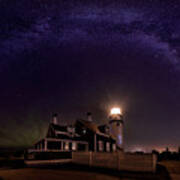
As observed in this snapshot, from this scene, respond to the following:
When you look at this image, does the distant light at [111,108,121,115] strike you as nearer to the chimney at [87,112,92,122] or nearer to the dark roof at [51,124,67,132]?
the chimney at [87,112,92,122]

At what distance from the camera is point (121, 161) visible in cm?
1542

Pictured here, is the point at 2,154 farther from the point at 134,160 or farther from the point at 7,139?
the point at 7,139

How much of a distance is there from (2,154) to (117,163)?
19.4m

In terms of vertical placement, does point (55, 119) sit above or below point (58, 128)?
above

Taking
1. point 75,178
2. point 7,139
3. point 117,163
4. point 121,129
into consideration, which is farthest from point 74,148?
point 7,139

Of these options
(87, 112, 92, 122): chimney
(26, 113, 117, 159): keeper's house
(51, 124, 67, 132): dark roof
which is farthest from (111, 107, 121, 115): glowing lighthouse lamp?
(51, 124, 67, 132): dark roof

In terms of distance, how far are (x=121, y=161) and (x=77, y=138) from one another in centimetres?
2024

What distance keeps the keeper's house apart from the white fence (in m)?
11.1

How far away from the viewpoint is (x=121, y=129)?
42812 millimetres

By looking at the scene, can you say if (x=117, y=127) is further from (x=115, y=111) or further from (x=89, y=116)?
(x=89, y=116)

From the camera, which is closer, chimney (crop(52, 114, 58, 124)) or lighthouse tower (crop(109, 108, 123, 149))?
chimney (crop(52, 114, 58, 124))

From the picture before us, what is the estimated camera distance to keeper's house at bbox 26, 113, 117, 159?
30.7 meters

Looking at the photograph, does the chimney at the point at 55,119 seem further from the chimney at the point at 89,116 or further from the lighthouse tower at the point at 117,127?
the lighthouse tower at the point at 117,127

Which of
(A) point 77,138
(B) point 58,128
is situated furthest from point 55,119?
(A) point 77,138
